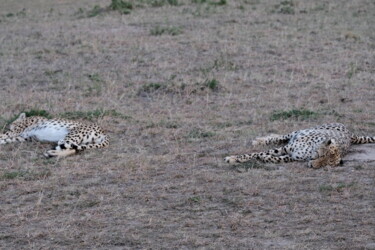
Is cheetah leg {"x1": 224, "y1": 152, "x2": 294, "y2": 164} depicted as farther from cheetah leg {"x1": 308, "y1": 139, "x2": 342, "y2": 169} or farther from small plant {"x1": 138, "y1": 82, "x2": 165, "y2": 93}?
small plant {"x1": 138, "y1": 82, "x2": 165, "y2": 93}

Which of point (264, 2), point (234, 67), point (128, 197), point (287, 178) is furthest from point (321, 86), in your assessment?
point (264, 2)

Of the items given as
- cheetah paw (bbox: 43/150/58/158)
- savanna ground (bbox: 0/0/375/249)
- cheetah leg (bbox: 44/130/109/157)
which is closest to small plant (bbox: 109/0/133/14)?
savanna ground (bbox: 0/0/375/249)

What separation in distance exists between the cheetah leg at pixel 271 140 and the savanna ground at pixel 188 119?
0.34 ft

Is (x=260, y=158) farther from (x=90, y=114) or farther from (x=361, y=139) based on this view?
(x=90, y=114)

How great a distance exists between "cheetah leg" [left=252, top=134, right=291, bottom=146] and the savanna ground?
Result: 10 cm

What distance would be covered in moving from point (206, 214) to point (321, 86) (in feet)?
17.9

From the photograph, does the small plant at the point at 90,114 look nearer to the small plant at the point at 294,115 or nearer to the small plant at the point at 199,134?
the small plant at the point at 199,134

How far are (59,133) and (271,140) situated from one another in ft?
7.61

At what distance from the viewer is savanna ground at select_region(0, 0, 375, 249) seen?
19.5 feet

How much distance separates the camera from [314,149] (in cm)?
765

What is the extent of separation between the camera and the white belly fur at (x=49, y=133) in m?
8.70

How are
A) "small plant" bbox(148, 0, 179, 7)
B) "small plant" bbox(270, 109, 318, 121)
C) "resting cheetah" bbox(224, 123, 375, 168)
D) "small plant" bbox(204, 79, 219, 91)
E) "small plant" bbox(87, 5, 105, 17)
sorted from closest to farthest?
"resting cheetah" bbox(224, 123, 375, 168), "small plant" bbox(270, 109, 318, 121), "small plant" bbox(204, 79, 219, 91), "small plant" bbox(87, 5, 105, 17), "small plant" bbox(148, 0, 179, 7)

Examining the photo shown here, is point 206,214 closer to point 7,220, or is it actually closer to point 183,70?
point 7,220

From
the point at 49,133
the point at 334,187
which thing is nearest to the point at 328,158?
the point at 334,187
